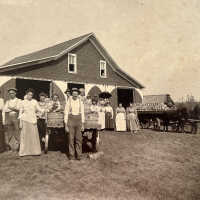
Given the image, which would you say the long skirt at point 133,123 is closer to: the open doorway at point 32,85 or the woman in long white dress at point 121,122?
the woman in long white dress at point 121,122

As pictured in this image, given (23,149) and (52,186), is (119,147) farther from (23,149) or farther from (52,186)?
(52,186)

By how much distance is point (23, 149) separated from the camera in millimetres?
8797

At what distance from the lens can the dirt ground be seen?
579cm

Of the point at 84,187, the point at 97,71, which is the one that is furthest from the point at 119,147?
the point at 97,71

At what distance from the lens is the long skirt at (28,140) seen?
8766 mm

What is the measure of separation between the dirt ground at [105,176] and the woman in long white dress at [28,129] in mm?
351

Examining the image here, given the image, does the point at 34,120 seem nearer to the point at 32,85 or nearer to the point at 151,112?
the point at 151,112

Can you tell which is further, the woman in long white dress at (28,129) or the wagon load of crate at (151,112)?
the wagon load of crate at (151,112)

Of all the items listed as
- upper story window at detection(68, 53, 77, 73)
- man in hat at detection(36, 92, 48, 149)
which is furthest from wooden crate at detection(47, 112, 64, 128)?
upper story window at detection(68, 53, 77, 73)

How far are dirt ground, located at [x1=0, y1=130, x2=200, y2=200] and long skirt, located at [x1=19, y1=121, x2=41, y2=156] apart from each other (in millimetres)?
311

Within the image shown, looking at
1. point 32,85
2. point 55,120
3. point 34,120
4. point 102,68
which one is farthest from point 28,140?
point 32,85

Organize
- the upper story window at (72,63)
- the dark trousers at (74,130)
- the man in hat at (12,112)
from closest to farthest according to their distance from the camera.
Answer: the dark trousers at (74,130) → the man in hat at (12,112) → the upper story window at (72,63)

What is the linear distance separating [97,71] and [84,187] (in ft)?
55.1

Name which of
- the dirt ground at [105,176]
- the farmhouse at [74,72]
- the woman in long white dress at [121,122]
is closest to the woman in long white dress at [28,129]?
the dirt ground at [105,176]
